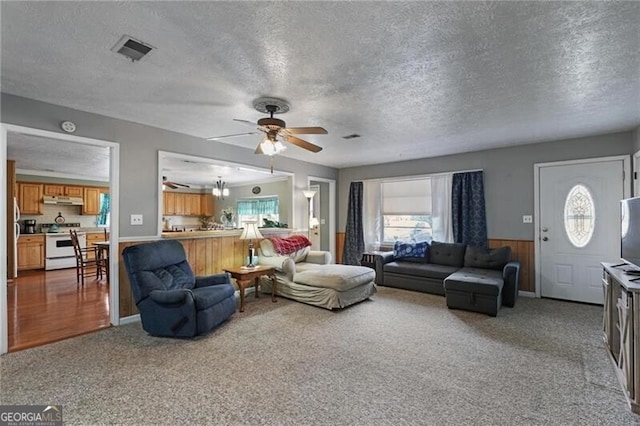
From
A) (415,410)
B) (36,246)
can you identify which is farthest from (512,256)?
(36,246)

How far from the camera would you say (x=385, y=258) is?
5.80 m

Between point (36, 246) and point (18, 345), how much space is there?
5.44 meters

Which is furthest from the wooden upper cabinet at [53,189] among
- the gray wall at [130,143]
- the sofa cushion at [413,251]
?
the sofa cushion at [413,251]

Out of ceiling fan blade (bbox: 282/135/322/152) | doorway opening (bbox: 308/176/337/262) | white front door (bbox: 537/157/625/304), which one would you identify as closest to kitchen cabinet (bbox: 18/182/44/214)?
doorway opening (bbox: 308/176/337/262)

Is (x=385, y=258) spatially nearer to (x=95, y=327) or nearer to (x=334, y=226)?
(x=334, y=226)

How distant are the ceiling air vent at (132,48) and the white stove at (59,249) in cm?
681

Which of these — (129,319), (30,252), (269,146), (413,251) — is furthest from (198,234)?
(30,252)

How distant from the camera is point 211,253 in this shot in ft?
15.6

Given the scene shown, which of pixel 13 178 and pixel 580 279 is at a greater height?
pixel 13 178

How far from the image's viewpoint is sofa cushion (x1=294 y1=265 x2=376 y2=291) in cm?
418

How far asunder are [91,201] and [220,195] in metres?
3.39

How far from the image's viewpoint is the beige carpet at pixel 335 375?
1992mm

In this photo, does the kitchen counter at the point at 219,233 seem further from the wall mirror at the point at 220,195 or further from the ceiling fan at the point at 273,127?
the ceiling fan at the point at 273,127

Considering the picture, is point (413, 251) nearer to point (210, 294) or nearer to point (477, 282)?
point (477, 282)
